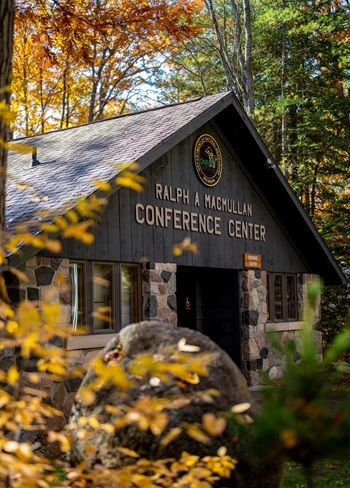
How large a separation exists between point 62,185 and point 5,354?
2741 millimetres

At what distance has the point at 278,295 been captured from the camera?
15.1 m

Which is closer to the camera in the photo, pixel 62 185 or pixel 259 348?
pixel 62 185

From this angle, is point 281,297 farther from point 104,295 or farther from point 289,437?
point 289,437

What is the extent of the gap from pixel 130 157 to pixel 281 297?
252 inches

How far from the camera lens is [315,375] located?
7.16 ft

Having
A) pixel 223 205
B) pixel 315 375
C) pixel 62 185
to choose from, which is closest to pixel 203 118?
pixel 223 205

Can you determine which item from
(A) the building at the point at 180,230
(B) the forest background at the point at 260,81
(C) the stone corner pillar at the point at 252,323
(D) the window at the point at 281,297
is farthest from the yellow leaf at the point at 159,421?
(B) the forest background at the point at 260,81

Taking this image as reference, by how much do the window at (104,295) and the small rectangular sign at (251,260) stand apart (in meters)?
3.28

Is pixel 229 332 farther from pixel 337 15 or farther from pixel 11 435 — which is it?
pixel 337 15

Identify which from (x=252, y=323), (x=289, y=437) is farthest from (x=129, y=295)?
(x=289, y=437)

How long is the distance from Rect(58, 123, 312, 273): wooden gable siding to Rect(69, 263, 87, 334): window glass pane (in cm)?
25

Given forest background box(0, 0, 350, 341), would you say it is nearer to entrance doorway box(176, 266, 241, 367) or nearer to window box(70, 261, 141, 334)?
entrance doorway box(176, 266, 241, 367)

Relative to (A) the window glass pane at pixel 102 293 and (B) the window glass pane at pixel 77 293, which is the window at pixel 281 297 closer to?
(A) the window glass pane at pixel 102 293

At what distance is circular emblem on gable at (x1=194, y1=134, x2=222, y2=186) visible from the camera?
1243cm
